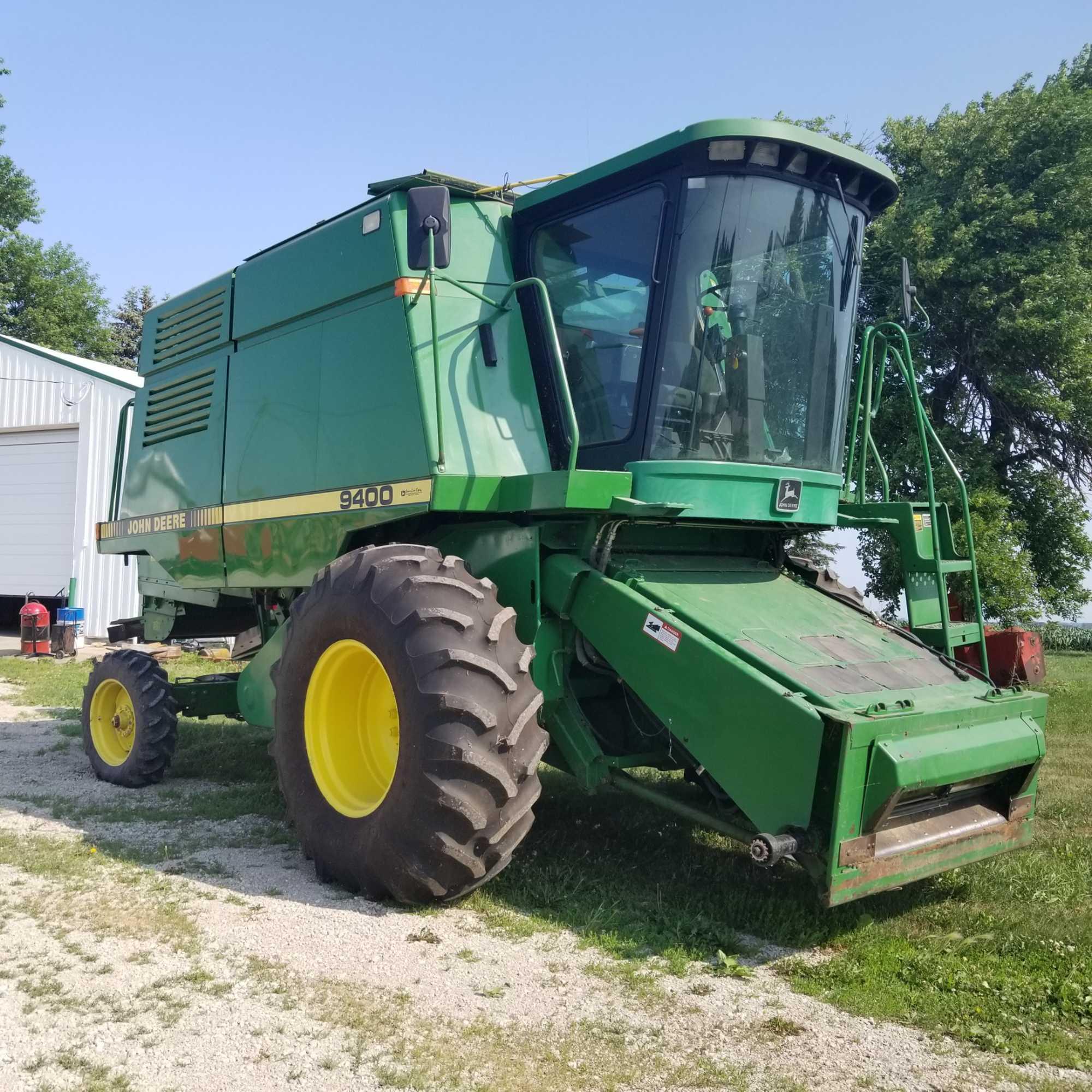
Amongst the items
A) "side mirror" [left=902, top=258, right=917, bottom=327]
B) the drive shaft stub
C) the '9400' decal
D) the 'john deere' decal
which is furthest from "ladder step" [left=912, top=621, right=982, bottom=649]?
the '9400' decal

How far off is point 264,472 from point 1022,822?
4342mm

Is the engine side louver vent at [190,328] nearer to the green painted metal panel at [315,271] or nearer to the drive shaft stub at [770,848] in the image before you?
the green painted metal panel at [315,271]

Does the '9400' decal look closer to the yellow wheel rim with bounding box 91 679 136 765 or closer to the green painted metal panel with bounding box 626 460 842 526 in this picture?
the green painted metal panel with bounding box 626 460 842 526

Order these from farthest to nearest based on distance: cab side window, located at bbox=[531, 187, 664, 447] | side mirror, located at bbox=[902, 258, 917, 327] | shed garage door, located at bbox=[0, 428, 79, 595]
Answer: shed garage door, located at bbox=[0, 428, 79, 595]
side mirror, located at bbox=[902, 258, 917, 327]
cab side window, located at bbox=[531, 187, 664, 447]

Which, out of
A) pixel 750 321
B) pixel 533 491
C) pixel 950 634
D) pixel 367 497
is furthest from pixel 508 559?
pixel 950 634

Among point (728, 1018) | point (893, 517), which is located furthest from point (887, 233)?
point (728, 1018)

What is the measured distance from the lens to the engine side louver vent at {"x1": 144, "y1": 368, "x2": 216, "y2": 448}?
690cm

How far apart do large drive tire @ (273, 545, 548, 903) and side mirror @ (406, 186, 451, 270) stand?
131cm

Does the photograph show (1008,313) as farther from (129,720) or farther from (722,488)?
(129,720)

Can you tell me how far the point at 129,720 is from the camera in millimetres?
7055

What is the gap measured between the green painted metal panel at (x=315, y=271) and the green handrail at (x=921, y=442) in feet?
8.19

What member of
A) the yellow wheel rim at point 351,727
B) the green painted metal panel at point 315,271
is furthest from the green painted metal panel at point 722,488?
the green painted metal panel at point 315,271

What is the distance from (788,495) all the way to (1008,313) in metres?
16.3

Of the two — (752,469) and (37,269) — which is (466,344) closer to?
Result: (752,469)
